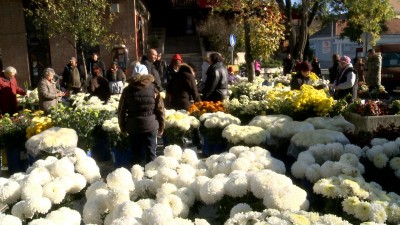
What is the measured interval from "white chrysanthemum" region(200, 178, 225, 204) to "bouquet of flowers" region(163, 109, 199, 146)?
3829 millimetres

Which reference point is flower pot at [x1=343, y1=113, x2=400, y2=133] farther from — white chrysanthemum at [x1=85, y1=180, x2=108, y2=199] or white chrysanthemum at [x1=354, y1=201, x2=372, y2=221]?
white chrysanthemum at [x1=85, y1=180, x2=108, y2=199]

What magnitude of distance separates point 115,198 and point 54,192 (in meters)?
0.57

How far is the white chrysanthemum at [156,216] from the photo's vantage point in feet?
9.57

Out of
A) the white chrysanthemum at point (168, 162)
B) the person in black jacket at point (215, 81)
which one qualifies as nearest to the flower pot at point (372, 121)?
the person in black jacket at point (215, 81)

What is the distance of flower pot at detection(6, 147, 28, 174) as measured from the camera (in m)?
7.56

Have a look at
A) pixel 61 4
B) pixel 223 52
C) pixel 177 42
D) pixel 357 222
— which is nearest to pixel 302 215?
pixel 357 222

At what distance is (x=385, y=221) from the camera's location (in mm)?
3381

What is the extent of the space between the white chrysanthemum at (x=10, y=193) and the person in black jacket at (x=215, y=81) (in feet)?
17.5

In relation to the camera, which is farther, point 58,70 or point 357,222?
point 58,70

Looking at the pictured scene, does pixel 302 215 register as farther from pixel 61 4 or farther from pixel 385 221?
pixel 61 4

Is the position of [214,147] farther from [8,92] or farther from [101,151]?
[8,92]

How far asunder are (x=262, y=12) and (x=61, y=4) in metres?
6.15

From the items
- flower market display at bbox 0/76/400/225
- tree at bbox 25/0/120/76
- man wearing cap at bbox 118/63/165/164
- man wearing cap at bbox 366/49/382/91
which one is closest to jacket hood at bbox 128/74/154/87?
man wearing cap at bbox 118/63/165/164

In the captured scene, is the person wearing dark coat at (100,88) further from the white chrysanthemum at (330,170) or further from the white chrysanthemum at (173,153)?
the white chrysanthemum at (330,170)
